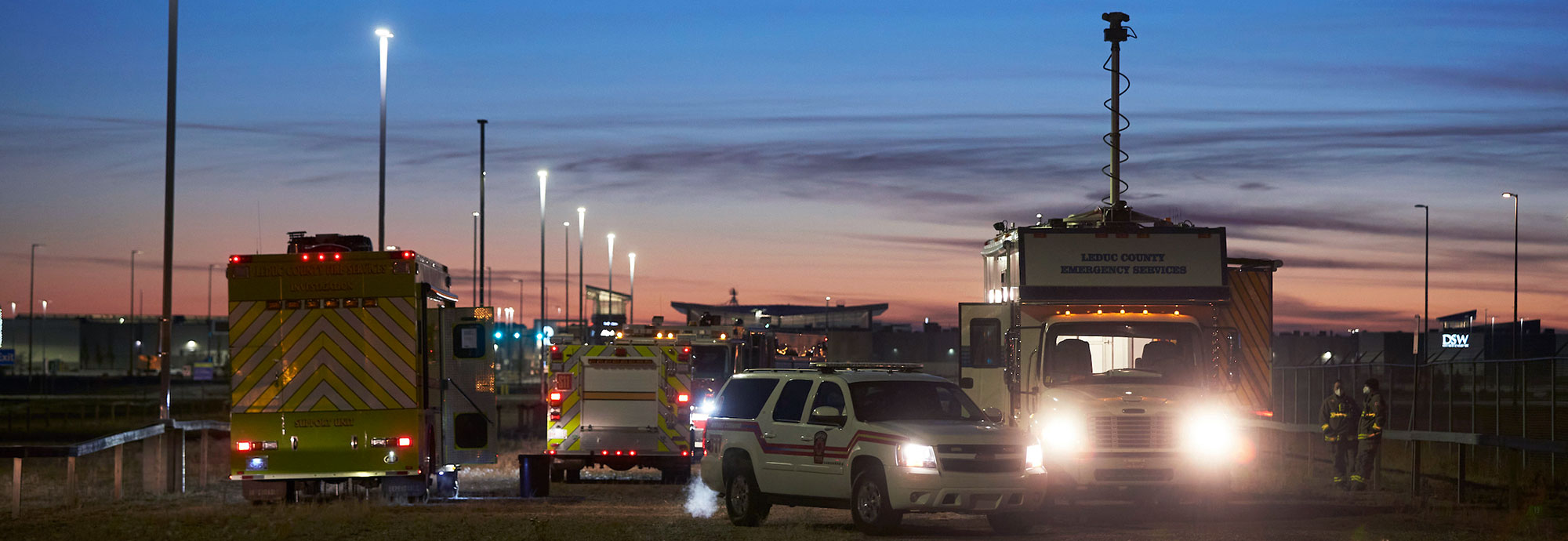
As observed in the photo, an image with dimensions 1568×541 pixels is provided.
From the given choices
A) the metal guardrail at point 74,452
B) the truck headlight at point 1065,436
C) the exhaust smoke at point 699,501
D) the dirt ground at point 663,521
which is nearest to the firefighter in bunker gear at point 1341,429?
the dirt ground at point 663,521

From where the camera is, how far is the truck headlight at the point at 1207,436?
18672mm

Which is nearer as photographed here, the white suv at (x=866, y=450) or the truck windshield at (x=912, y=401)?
the white suv at (x=866, y=450)

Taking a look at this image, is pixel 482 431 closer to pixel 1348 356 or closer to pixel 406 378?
pixel 406 378

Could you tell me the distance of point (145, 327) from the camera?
18038cm

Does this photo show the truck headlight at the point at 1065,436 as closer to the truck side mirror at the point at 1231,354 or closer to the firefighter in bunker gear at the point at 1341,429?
the truck side mirror at the point at 1231,354

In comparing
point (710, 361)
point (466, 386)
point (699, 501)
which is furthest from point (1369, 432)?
point (710, 361)

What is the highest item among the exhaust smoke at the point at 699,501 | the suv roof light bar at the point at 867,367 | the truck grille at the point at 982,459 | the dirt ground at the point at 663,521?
the suv roof light bar at the point at 867,367

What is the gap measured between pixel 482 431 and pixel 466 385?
2.31ft

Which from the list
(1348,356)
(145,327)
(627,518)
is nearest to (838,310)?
(1348,356)

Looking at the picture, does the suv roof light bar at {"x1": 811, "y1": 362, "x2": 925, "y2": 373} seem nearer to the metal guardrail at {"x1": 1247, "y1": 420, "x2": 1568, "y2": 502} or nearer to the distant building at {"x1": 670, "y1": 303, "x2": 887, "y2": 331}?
the metal guardrail at {"x1": 1247, "y1": 420, "x2": 1568, "y2": 502}

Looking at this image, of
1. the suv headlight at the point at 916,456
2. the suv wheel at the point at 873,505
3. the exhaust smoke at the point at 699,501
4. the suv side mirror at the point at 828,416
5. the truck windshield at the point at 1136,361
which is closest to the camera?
the suv headlight at the point at 916,456

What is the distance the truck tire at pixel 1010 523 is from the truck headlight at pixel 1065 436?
1316 millimetres

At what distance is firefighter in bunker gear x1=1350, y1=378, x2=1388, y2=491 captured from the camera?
23.9m

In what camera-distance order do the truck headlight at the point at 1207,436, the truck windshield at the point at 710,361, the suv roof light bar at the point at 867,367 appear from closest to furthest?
1. the suv roof light bar at the point at 867,367
2. the truck headlight at the point at 1207,436
3. the truck windshield at the point at 710,361
